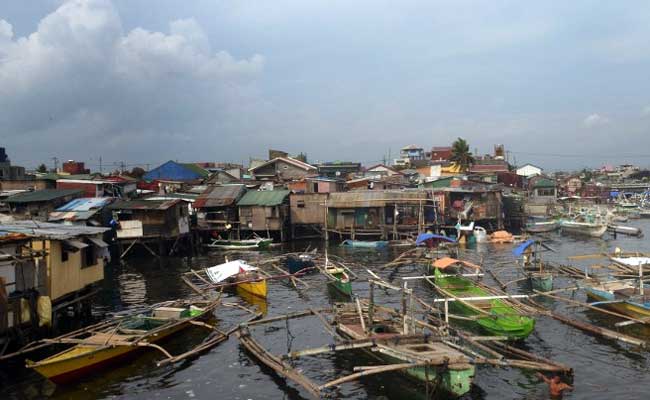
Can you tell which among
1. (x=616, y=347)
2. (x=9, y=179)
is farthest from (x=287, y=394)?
(x=9, y=179)

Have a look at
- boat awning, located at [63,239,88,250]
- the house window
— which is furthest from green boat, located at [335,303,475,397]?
the house window

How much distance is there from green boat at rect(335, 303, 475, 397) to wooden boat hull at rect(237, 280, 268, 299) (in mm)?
9152

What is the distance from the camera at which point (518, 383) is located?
15.0 metres

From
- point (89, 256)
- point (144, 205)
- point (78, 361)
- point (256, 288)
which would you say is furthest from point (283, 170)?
point (78, 361)

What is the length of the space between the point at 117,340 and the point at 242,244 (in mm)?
29076

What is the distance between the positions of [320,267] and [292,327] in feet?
28.0

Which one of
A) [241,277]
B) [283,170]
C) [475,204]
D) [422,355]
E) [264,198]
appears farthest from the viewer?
[283,170]

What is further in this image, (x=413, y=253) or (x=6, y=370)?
(x=413, y=253)

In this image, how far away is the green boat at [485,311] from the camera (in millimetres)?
16750

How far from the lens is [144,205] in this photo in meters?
40.5

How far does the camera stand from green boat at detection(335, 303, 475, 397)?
1234cm

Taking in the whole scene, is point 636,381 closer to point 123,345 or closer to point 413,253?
point 123,345

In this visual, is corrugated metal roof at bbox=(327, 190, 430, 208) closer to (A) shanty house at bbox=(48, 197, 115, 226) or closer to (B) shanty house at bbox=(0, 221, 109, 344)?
(A) shanty house at bbox=(48, 197, 115, 226)

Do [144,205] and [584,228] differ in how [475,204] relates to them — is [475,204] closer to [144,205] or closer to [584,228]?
[584,228]
